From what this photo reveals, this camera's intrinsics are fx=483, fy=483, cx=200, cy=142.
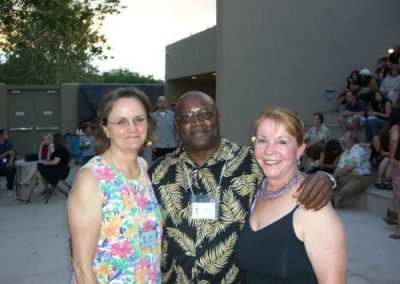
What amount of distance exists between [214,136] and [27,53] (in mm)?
34517

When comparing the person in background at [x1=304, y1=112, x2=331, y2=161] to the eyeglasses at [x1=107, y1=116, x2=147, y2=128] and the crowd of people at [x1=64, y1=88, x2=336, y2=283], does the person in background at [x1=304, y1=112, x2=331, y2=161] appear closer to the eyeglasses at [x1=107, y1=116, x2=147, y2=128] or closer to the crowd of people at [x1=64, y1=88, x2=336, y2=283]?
the crowd of people at [x1=64, y1=88, x2=336, y2=283]

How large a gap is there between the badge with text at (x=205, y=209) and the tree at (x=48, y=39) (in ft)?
31.7

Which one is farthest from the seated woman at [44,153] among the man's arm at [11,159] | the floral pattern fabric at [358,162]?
the floral pattern fabric at [358,162]

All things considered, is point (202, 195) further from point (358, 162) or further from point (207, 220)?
point (358, 162)

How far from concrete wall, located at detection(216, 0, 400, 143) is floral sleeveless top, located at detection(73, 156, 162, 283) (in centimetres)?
1051

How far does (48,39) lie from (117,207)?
31063 millimetres

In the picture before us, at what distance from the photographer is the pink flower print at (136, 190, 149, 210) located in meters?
2.33

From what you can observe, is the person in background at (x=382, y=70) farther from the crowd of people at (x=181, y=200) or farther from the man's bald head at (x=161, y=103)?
the crowd of people at (x=181, y=200)

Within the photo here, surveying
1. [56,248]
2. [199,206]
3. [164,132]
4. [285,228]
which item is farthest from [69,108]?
[285,228]

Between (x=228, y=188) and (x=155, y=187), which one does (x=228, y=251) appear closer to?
(x=228, y=188)

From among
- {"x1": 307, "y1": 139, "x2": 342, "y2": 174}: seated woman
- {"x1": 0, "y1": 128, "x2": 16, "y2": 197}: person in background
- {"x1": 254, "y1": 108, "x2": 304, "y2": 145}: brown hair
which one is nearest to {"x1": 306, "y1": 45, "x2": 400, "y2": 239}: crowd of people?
{"x1": 307, "y1": 139, "x2": 342, "y2": 174}: seated woman

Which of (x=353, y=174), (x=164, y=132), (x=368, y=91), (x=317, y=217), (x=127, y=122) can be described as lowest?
(x=353, y=174)

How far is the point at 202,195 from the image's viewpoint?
2.53 m

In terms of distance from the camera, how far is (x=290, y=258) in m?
1.88
